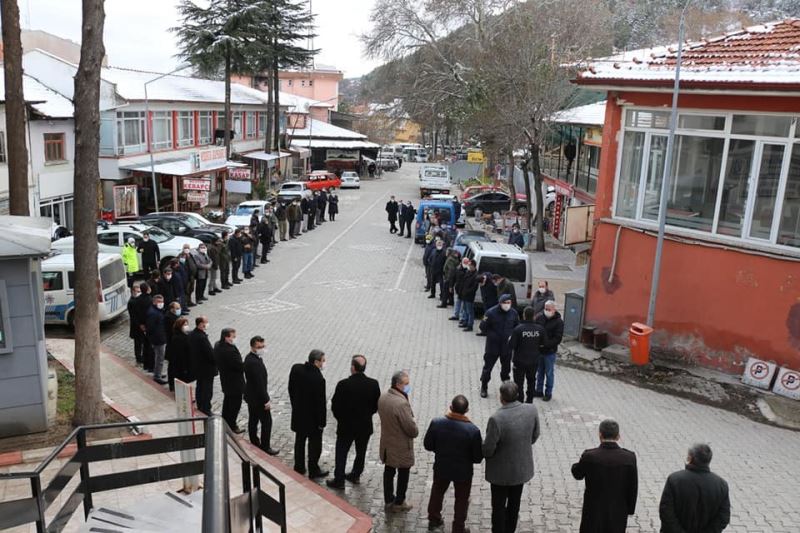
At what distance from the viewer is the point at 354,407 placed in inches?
301

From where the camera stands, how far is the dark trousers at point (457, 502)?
6832 mm

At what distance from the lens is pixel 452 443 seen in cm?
667

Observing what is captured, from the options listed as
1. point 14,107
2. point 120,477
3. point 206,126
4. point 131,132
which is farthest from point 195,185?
point 120,477

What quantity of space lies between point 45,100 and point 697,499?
24.2 meters

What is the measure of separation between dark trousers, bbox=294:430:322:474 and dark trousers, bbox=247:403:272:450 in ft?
2.20

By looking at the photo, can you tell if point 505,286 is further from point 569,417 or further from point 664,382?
point 569,417

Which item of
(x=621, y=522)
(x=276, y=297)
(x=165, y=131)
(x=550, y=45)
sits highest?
(x=550, y=45)

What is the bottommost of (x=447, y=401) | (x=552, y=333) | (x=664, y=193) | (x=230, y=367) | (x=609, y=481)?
(x=447, y=401)

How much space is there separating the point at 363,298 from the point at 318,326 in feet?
10.3

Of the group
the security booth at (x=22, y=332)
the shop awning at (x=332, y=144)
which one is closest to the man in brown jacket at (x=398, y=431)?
the security booth at (x=22, y=332)

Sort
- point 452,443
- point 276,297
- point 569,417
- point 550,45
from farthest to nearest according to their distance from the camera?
point 550,45 < point 276,297 < point 569,417 < point 452,443

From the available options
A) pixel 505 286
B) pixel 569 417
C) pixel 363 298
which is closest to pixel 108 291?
pixel 363 298

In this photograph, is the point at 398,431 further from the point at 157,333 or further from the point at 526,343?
the point at 157,333

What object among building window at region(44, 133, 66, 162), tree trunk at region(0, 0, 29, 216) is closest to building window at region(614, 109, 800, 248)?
tree trunk at region(0, 0, 29, 216)
